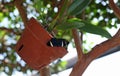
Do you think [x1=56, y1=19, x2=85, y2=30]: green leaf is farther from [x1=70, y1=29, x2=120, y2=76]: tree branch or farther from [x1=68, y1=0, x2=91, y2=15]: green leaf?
[x1=70, y1=29, x2=120, y2=76]: tree branch

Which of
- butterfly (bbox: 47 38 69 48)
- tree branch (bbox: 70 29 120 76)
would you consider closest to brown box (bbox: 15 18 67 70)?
butterfly (bbox: 47 38 69 48)

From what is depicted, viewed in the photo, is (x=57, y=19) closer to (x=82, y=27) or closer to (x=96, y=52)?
(x=82, y=27)

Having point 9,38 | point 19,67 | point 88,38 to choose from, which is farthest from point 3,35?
point 88,38

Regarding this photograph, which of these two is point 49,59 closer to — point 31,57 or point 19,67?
point 31,57

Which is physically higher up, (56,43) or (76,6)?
(76,6)

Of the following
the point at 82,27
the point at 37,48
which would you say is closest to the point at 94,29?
the point at 82,27

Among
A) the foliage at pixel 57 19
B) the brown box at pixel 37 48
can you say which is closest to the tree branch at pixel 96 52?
the foliage at pixel 57 19
